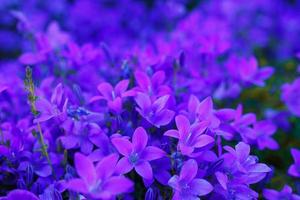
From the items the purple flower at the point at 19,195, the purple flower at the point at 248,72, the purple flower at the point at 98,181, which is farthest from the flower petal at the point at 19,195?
the purple flower at the point at 248,72

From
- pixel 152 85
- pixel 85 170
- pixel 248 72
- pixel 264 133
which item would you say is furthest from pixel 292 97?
pixel 85 170


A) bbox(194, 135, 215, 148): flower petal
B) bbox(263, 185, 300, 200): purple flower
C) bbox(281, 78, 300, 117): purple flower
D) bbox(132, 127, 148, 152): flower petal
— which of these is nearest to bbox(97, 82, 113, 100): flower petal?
bbox(132, 127, 148, 152): flower petal

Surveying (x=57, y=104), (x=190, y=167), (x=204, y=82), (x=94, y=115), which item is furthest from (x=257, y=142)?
(x=57, y=104)

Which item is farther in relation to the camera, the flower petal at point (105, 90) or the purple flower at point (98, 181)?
the flower petal at point (105, 90)

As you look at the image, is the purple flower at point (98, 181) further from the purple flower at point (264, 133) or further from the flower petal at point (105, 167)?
the purple flower at point (264, 133)

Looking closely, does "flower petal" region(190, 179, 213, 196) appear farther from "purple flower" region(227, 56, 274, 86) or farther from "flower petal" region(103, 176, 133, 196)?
"purple flower" region(227, 56, 274, 86)

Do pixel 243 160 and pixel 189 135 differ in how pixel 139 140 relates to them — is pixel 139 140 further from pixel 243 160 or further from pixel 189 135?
pixel 243 160
